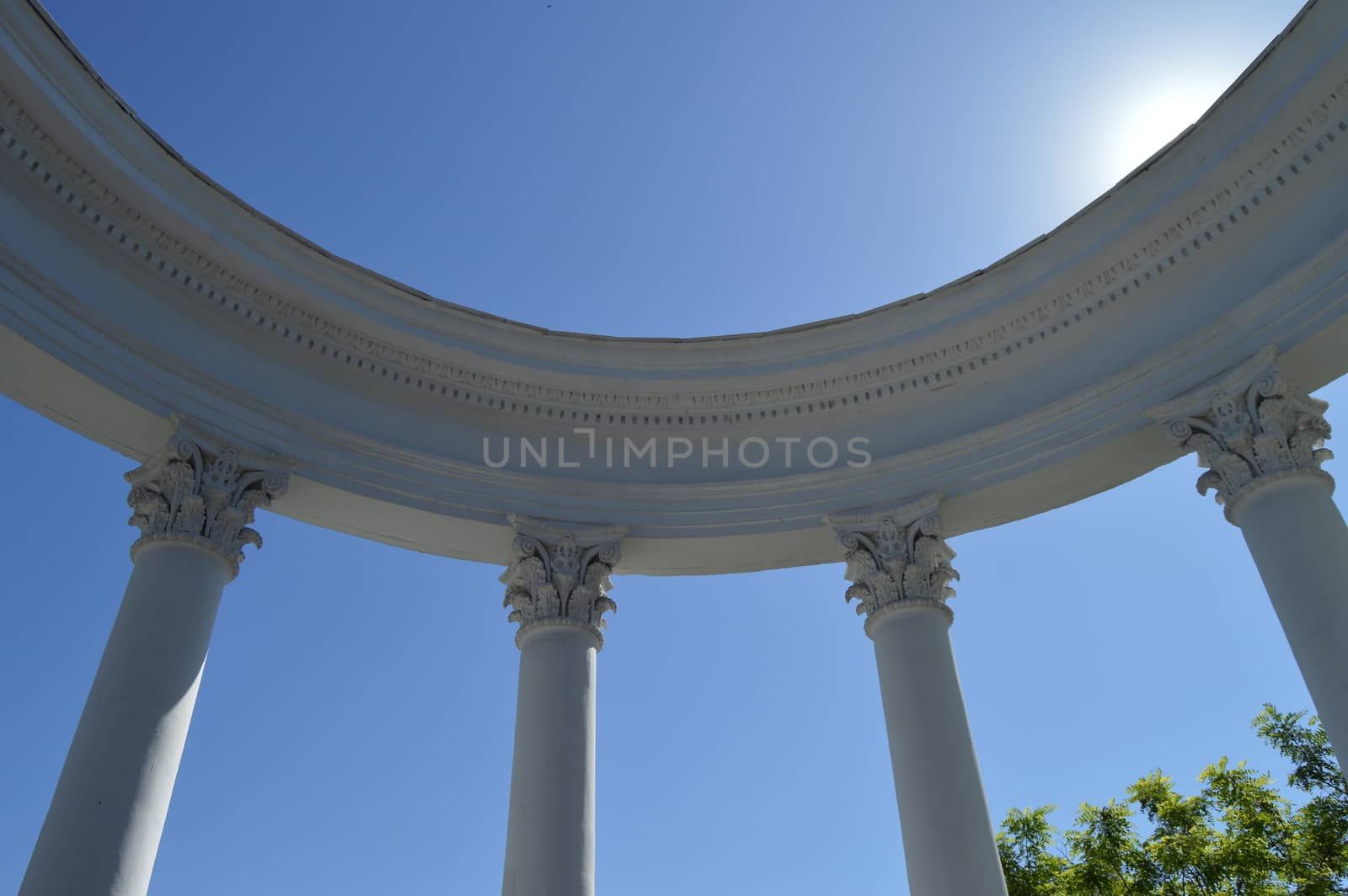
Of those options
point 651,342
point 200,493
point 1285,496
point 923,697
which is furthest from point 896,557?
point 200,493

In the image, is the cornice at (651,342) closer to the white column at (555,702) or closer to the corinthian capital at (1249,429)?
the corinthian capital at (1249,429)

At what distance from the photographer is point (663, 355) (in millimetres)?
53156

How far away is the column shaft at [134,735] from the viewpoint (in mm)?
32719

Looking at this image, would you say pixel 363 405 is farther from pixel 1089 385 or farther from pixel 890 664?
pixel 1089 385

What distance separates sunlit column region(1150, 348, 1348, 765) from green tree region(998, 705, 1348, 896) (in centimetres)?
2271

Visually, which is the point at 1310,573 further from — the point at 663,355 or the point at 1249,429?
the point at 663,355

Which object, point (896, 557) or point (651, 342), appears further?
point (651, 342)

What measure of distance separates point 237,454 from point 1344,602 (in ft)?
130

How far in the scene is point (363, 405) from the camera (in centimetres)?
4950

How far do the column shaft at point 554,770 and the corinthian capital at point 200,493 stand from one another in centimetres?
1197

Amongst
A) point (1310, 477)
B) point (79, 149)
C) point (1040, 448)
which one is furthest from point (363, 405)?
point (1310, 477)

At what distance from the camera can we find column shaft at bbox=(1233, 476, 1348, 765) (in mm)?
34938

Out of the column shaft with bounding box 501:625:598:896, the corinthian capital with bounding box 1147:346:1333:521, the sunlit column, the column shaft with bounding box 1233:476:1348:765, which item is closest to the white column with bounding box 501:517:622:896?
the column shaft with bounding box 501:625:598:896

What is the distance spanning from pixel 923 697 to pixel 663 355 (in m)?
20.5
